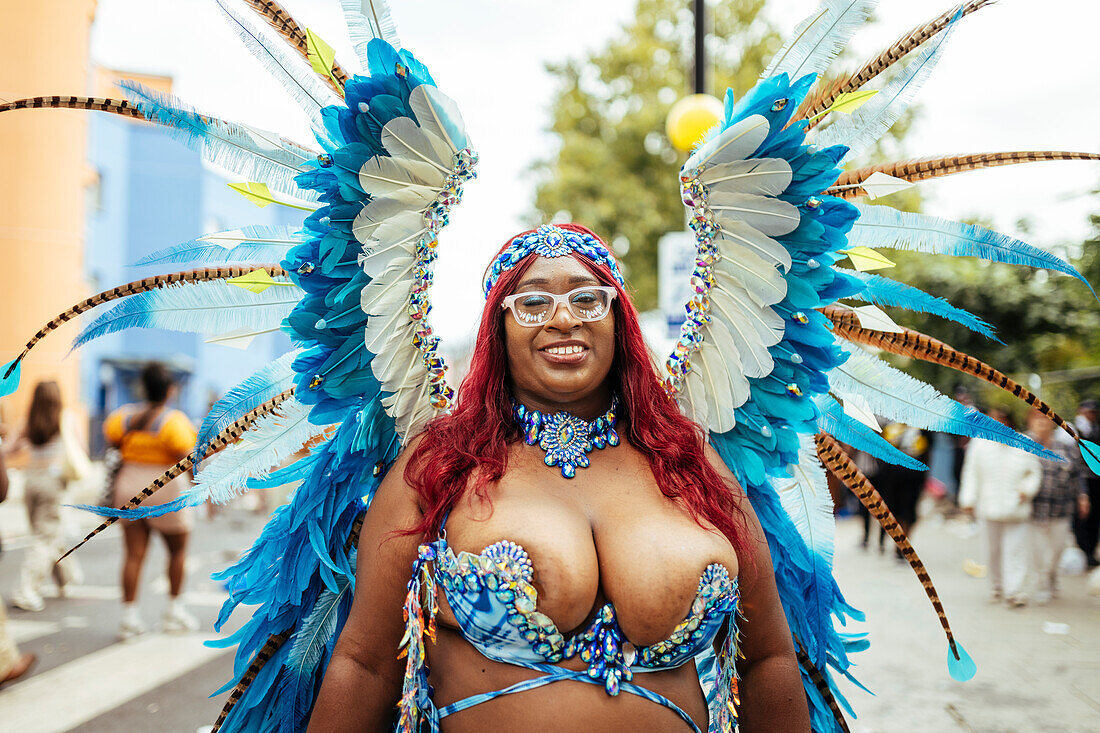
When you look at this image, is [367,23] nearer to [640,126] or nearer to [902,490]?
[902,490]

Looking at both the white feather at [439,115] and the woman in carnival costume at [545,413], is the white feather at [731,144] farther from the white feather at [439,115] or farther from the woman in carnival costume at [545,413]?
the white feather at [439,115]

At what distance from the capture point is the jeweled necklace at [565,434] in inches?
77.8

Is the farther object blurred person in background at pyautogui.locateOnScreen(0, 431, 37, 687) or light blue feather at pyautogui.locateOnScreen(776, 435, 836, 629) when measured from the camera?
blurred person in background at pyautogui.locateOnScreen(0, 431, 37, 687)

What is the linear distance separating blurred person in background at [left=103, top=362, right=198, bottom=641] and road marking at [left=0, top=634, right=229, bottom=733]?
20 cm

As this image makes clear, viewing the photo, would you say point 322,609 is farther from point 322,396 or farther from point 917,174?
point 917,174

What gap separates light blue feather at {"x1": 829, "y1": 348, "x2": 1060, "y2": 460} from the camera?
7.29 feet

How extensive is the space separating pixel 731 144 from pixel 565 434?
0.81m

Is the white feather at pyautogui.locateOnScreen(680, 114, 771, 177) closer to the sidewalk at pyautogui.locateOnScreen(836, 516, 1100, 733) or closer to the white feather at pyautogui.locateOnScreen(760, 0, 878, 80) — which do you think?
the white feather at pyautogui.locateOnScreen(760, 0, 878, 80)

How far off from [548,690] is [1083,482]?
8749 mm

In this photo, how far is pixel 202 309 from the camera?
2186 millimetres


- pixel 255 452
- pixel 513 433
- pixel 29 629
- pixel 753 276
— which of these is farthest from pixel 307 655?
pixel 29 629

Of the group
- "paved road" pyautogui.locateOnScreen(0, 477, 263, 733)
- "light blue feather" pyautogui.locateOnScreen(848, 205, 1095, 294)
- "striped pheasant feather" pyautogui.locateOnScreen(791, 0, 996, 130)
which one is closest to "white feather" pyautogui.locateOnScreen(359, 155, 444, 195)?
"striped pheasant feather" pyautogui.locateOnScreen(791, 0, 996, 130)

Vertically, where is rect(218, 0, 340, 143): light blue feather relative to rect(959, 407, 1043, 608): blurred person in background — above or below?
above

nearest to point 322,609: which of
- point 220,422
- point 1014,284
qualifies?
point 220,422
